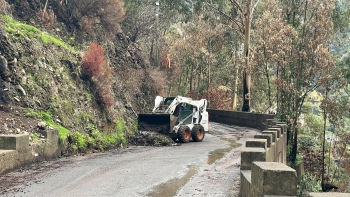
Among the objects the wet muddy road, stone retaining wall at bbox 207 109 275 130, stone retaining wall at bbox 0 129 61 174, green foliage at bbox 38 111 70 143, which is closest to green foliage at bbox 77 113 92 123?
green foliage at bbox 38 111 70 143

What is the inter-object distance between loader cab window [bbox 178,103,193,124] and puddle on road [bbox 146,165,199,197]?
31.9 ft

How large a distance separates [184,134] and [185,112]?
4.44 feet

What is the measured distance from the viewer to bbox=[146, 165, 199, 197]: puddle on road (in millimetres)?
9672

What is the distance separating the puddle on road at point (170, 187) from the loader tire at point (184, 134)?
883 cm

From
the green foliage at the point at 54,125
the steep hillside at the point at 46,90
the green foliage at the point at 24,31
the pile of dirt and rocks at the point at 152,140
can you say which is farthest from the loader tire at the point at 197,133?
the green foliage at the point at 54,125

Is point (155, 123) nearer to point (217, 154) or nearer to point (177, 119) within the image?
point (177, 119)

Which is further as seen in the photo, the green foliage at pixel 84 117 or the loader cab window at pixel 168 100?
the loader cab window at pixel 168 100

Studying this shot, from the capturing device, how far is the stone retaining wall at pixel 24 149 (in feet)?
39.3

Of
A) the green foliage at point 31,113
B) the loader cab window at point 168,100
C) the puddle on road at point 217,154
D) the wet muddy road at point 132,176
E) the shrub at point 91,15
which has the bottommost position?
the puddle on road at point 217,154

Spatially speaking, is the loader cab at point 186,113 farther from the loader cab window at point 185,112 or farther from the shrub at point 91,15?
the shrub at point 91,15

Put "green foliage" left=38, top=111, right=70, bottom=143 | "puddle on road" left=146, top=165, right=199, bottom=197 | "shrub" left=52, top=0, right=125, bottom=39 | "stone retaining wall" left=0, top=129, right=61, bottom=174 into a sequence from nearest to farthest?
"puddle on road" left=146, top=165, right=199, bottom=197
"stone retaining wall" left=0, top=129, right=61, bottom=174
"green foliage" left=38, top=111, right=70, bottom=143
"shrub" left=52, top=0, right=125, bottom=39

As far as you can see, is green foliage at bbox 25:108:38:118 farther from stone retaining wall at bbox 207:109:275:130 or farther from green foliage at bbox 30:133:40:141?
stone retaining wall at bbox 207:109:275:130

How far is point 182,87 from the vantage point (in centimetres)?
5912

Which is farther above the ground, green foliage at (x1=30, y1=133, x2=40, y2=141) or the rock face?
the rock face
